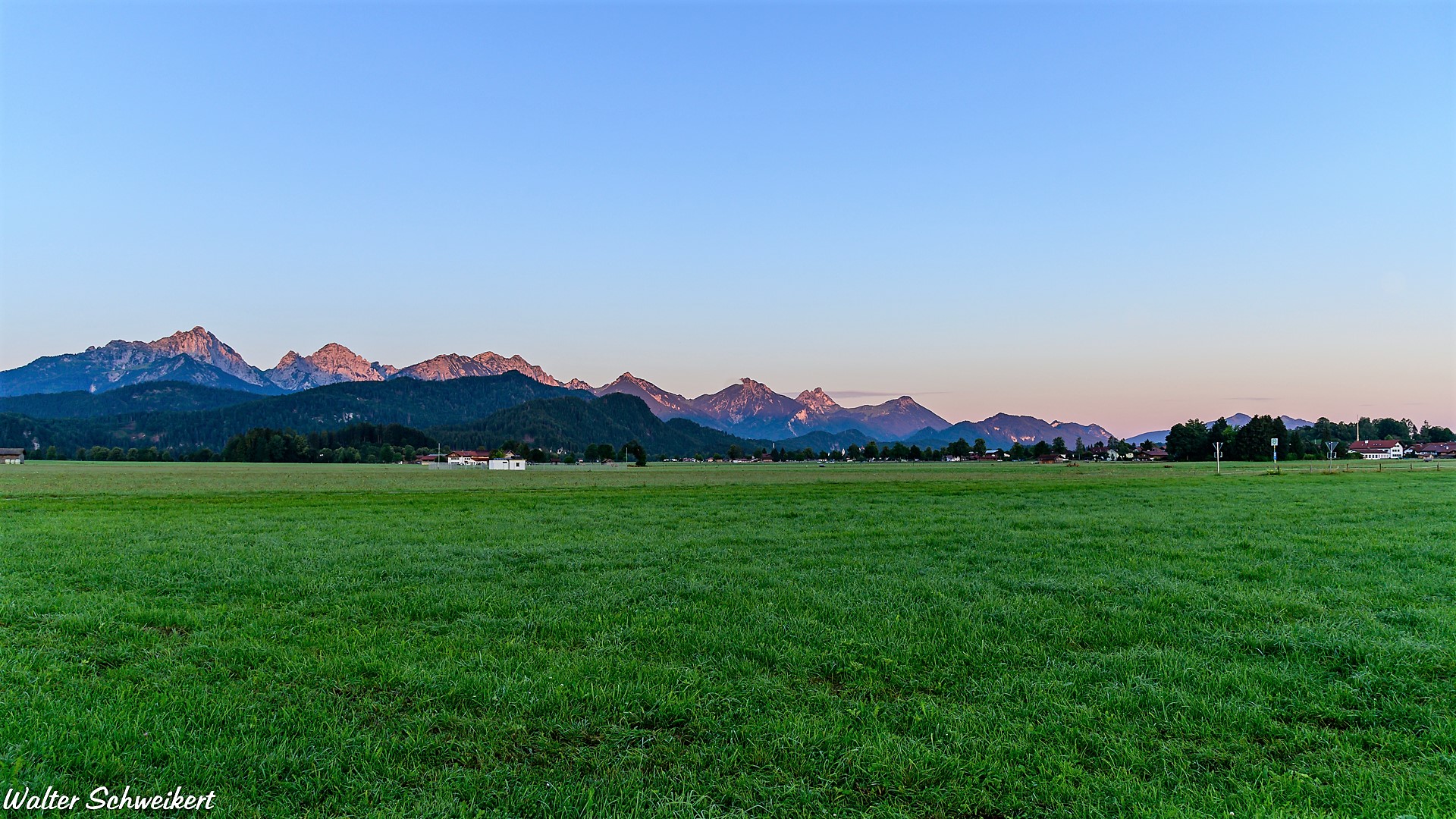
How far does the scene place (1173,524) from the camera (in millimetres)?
18797

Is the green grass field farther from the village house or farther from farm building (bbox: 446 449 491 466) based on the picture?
the village house

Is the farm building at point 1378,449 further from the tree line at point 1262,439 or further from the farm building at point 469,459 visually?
the farm building at point 469,459

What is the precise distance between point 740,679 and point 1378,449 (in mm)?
224307

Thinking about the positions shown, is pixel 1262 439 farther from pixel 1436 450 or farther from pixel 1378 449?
pixel 1436 450

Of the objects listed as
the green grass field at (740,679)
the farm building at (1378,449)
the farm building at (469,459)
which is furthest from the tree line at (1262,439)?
the farm building at (469,459)

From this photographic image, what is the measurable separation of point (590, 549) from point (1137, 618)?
10.1 m

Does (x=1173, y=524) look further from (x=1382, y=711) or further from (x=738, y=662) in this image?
(x=738, y=662)

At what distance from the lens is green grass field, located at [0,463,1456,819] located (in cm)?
450

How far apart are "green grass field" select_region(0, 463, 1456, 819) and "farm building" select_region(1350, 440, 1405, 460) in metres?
199

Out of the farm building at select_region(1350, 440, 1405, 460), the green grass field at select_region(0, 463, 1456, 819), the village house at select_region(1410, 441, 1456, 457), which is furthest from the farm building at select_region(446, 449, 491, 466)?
the village house at select_region(1410, 441, 1456, 457)

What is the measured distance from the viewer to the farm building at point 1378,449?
6247 inches

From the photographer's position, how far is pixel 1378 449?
540ft

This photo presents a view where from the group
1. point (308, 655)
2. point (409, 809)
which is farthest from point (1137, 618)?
point (308, 655)

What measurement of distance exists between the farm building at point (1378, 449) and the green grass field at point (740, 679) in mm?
199329
